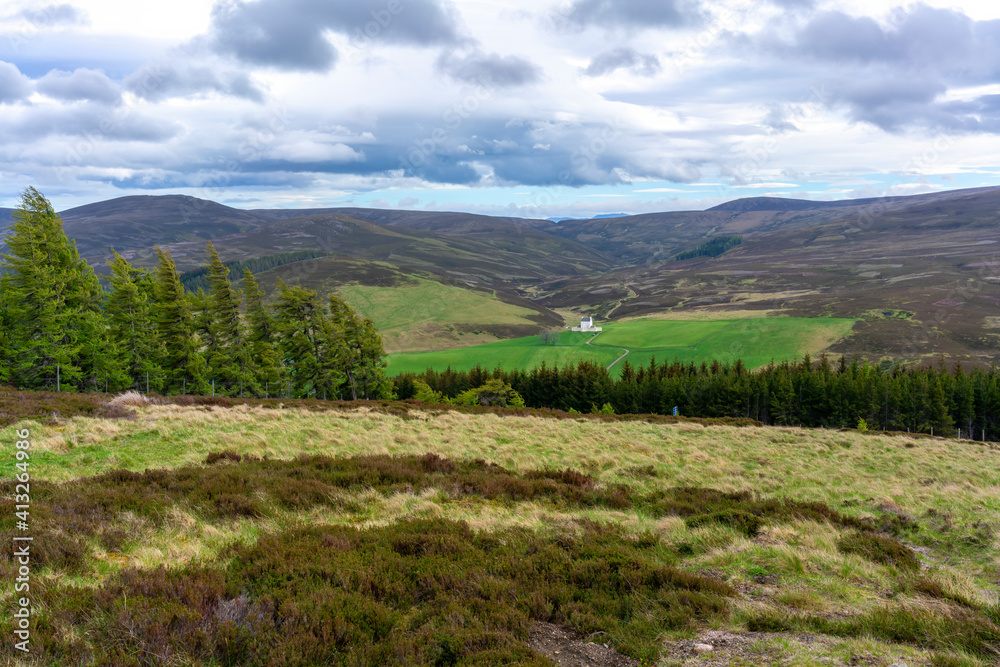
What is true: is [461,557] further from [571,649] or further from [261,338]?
[261,338]

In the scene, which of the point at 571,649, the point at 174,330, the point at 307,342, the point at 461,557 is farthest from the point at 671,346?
the point at 571,649

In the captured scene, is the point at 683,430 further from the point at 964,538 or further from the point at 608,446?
the point at 964,538

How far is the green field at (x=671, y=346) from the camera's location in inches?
4870

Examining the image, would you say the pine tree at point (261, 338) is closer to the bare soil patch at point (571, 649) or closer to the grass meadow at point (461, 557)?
the grass meadow at point (461, 557)

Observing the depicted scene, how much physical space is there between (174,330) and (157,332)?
122 cm

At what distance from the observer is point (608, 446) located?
23641mm

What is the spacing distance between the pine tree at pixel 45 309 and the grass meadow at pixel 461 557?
70.0ft

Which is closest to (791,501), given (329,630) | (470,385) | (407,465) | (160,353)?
(407,465)

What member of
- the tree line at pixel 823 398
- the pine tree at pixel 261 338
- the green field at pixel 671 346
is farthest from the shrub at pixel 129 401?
the green field at pixel 671 346

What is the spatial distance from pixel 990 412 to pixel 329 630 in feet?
328

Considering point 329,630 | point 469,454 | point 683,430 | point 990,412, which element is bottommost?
point 990,412

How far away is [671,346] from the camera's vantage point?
5394 inches

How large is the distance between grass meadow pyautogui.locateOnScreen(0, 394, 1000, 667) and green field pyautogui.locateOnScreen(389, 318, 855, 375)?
98.7 m

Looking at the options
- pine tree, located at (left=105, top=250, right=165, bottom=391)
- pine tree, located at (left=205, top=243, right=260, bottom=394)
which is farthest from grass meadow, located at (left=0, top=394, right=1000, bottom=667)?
pine tree, located at (left=205, top=243, right=260, bottom=394)
